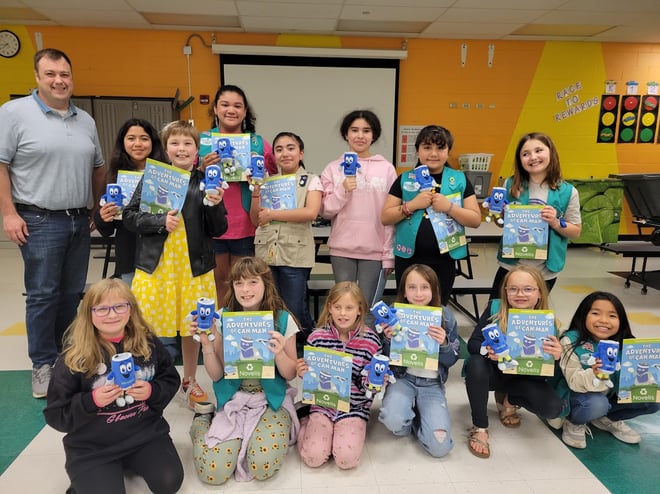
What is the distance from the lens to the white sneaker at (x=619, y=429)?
7.11 feet

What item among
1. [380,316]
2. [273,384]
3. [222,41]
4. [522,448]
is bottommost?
[522,448]

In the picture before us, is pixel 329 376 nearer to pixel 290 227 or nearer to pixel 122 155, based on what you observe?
pixel 290 227

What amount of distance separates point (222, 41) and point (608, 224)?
571cm

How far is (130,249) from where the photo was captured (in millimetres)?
2363

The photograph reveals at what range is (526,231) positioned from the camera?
2377 mm

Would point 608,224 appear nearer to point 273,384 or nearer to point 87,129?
point 273,384

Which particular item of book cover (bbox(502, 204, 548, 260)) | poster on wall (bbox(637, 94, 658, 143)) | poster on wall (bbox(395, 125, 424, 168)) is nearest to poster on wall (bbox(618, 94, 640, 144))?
poster on wall (bbox(637, 94, 658, 143))

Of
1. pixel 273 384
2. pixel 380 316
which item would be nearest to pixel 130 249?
pixel 273 384

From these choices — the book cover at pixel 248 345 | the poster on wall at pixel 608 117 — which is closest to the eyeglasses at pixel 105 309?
the book cover at pixel 248 345

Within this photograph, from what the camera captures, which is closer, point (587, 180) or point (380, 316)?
point (380, 316)

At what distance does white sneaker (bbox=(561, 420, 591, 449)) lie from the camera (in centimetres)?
213

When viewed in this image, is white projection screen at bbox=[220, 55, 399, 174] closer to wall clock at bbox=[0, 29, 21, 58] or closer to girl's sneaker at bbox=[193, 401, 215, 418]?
wall clock at bbox=[0, 29, 21, 58]

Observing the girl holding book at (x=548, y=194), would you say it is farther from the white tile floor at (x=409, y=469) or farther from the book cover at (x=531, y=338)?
the white tile floor at (x=409, y=469)

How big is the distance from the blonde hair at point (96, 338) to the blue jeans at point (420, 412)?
1.07 metres
